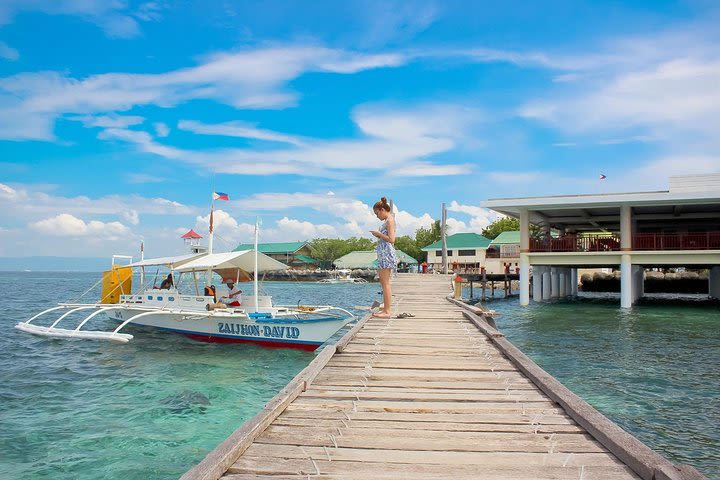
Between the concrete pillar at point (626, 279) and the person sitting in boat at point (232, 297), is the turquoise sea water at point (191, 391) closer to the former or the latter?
the person sitting in boat at point (232, 297)

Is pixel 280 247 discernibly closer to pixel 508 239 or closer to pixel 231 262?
pixel 508 239

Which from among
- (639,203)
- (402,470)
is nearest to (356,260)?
(639,203)

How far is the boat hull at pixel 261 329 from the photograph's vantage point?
51.7ft

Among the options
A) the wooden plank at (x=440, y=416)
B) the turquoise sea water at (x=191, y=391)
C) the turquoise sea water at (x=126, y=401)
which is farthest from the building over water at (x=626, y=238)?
the wooden plank at (x=440, y=416)

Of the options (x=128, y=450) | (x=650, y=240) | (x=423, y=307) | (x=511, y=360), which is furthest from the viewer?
(x=650, y=240)

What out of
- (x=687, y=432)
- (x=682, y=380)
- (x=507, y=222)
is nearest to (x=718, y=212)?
(x=682, y=380)

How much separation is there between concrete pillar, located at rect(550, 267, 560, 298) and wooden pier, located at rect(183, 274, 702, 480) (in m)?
32.0

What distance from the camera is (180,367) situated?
47.4 ft

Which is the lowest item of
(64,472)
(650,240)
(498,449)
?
(64,472)

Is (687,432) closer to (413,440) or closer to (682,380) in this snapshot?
(682,380)

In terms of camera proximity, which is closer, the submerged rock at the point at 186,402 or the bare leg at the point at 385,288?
the submerged rock at the point at 186,402

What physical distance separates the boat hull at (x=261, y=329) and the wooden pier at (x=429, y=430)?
8350 millimetres

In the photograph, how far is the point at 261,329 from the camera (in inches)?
640

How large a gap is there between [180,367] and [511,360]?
32.5ft
